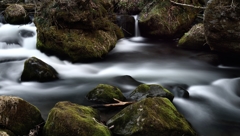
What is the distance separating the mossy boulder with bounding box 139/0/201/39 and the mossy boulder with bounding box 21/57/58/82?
6482mm

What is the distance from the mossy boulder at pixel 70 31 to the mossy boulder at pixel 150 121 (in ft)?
15.3

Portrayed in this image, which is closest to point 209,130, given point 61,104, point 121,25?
point 61,104

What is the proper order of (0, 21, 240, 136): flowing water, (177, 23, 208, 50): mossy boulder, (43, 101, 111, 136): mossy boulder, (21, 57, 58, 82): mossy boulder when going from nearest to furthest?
(43, 101, 111, 136): mossy boulder
(0, 21, 240, 136): flowing water
(21, 57, 58, 82): mossy boulder
(177, 23, 208, 50): mossy boulder

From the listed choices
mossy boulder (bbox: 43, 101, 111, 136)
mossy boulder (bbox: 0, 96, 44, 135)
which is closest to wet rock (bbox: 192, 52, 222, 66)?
mossy boulder (bbox: 43, 101, 111, 136)

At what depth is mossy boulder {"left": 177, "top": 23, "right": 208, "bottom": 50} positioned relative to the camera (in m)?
9.94

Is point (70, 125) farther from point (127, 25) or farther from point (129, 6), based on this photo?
point (129, 6)

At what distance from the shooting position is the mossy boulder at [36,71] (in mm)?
6578

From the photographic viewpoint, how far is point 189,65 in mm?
8859

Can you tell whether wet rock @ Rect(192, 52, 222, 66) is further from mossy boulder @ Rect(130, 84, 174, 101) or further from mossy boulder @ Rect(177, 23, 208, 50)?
mossy boulder @ Rect(130, 84, 174, 101)

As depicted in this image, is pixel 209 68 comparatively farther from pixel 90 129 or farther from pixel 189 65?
pixel 90 129

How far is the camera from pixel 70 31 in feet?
28.6

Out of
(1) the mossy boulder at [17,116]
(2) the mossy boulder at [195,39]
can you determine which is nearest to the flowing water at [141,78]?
(2) the mossy boulder at [195,39]

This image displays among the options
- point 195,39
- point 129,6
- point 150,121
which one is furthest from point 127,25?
point 150,121

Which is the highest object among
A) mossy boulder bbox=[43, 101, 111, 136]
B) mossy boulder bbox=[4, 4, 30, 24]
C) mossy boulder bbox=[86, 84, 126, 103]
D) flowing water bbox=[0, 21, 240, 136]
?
mossy boulder bbox=[4, 4, 30, 24]
